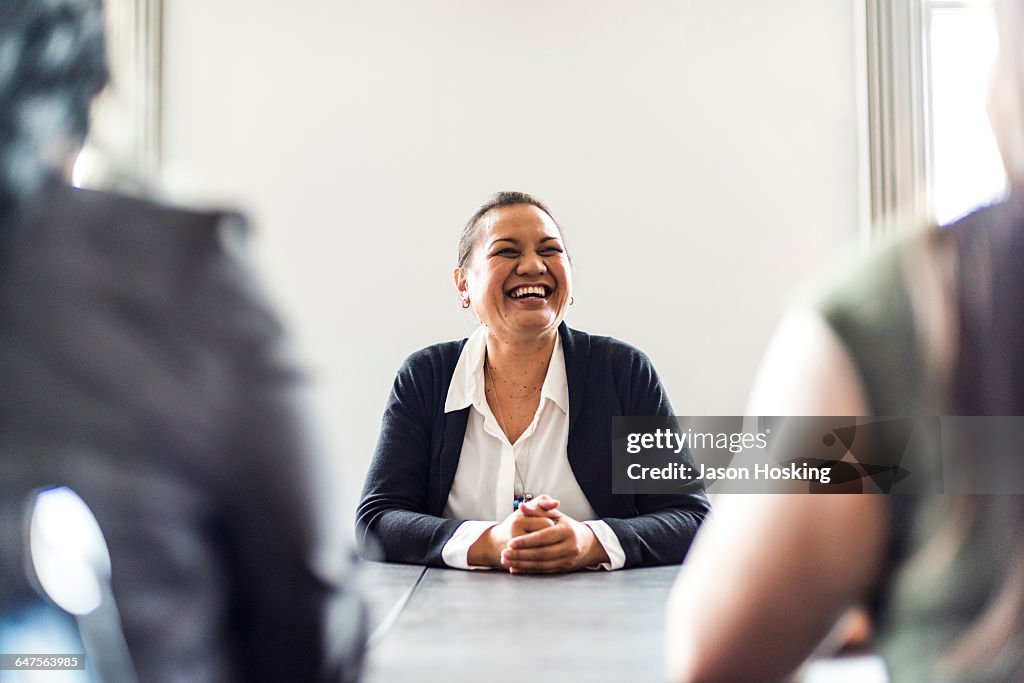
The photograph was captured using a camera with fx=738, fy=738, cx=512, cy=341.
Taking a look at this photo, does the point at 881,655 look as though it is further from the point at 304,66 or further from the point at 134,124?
the point at 304,66

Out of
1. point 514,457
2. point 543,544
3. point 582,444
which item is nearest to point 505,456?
point 514,457

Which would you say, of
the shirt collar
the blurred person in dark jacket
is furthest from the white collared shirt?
the blurred person in dark jacket

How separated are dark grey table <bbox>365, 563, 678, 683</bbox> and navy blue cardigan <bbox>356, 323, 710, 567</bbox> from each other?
0.42ft

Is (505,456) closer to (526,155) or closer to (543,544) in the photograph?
(543,544)

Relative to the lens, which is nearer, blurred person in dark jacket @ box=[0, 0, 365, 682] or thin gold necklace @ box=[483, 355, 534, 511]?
blurred person in dark jacket @ box=[0, 0, 365, 682]

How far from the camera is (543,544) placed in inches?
28.8

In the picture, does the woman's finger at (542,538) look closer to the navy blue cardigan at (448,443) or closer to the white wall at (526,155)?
the navy blue cardigan at (448,443)

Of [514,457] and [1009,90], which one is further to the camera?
[514,457]

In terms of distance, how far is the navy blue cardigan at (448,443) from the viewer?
2.80ft

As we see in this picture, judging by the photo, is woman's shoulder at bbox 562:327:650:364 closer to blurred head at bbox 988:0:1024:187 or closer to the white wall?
the white wall

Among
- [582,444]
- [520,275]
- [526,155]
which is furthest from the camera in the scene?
[526,155]

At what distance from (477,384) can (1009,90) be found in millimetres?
759

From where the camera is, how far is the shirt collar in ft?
3.46

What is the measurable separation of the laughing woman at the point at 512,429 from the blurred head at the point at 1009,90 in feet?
1.53
